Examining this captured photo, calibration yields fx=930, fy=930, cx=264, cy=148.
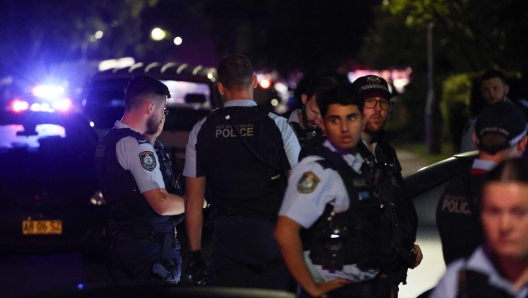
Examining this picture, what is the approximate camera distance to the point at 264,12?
48438mm

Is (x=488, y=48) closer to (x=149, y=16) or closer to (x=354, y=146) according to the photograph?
(x=354, y=146)

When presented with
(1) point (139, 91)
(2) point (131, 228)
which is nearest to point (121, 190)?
(2) point (131, 228)

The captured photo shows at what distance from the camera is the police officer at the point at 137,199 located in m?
5.16

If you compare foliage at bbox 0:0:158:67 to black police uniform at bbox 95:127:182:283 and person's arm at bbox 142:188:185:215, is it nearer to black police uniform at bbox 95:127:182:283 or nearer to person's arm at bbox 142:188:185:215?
black police uniform at bbox 95:127:182:283

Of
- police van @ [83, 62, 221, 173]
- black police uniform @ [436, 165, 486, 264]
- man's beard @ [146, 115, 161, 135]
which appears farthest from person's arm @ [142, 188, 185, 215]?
police van @ [83, 62, 221, 173]

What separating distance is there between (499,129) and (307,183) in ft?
2.61

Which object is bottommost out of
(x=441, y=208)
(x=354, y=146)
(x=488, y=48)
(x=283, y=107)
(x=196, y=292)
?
(x=196, y=292)

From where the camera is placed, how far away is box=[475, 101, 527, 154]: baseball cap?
11.9 ft

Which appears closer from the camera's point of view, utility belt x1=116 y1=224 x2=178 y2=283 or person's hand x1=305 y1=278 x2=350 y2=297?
person's hand x1=305 y1=278 x2=350 y2=297

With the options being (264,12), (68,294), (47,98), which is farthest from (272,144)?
(264,12)

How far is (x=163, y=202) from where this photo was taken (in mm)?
5180

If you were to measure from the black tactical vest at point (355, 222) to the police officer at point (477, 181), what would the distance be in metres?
0.35

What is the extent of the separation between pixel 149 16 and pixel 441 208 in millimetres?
45899

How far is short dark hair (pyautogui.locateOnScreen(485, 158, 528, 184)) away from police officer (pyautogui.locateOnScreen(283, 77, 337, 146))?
118 inches
